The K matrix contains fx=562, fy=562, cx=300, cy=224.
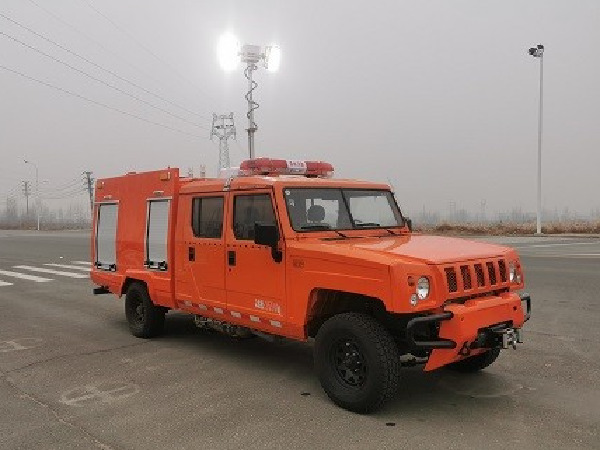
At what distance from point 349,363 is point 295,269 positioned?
105 cm

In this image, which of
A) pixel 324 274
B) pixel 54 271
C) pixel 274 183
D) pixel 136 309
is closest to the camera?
pixel 324 274

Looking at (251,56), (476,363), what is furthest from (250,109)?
(476,363)

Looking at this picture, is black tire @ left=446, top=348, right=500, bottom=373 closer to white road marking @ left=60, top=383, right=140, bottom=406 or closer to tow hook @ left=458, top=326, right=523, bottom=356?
tow hook @ left=458, top=326, right=523, bottom=356

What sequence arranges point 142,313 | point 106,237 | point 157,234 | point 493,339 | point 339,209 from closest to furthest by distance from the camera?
point 493,339
point 339,209
point 157,234
point 142,313
point 106,237

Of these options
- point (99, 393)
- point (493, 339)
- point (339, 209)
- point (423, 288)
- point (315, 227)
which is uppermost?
point (339, 209)

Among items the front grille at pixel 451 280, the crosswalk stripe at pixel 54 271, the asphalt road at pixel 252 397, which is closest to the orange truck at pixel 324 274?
the front grille at pixel 451 280

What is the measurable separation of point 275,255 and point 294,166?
1.76m

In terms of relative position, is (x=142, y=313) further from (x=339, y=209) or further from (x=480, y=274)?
(x=480, y=274)

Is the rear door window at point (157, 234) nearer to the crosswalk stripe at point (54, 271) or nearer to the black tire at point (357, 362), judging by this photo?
the black tire at point (357, 362)

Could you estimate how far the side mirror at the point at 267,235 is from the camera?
18.2ft

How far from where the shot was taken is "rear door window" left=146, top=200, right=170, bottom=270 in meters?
7.53

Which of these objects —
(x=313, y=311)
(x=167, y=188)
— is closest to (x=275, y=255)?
(x=313, y=311)

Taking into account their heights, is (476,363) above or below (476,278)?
below

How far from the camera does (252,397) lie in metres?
5.45
